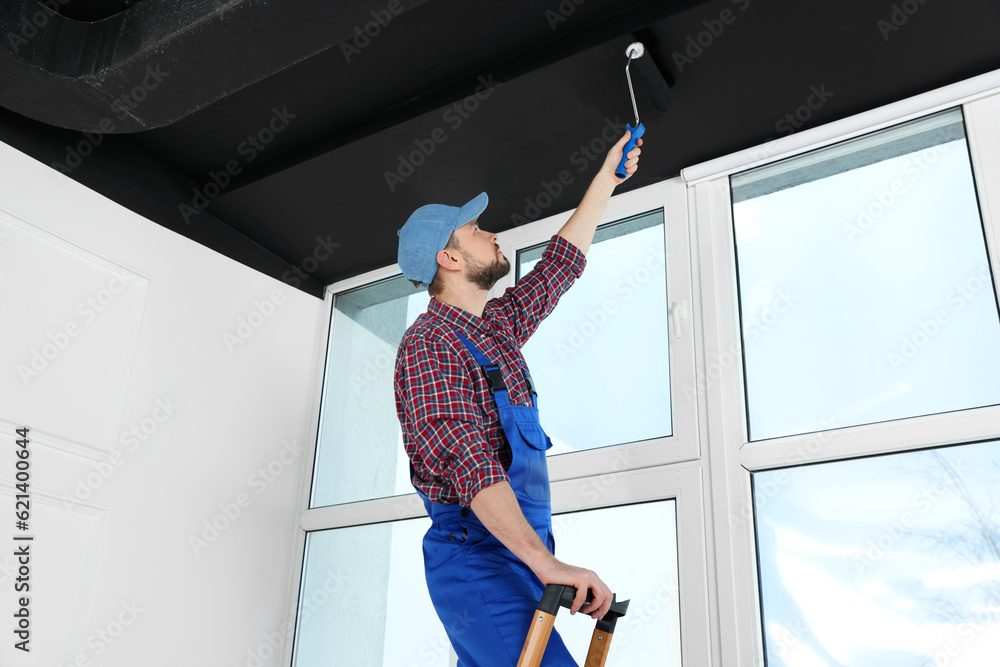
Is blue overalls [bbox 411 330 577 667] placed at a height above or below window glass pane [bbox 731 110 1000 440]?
below

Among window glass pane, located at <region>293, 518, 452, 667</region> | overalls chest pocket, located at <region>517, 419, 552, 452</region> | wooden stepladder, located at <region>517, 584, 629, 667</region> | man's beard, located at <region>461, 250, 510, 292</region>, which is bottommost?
wooden stepladder, located at <region>517, 584, 629, 667</region>

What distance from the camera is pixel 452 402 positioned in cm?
173

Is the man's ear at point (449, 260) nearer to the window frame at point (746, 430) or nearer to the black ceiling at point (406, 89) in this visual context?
the black ceiling at point (406, 89)

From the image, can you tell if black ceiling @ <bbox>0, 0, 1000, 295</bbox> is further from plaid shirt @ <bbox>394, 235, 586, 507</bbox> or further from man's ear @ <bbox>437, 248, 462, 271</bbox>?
plaid shirt @ <bbox>394, 235, 586, 507</bbox>

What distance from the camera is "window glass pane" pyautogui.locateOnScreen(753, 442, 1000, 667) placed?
191 centimetres

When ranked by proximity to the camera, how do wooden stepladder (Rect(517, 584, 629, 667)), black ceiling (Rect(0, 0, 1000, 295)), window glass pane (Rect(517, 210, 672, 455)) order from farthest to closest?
window glass pane (Rect(517, 210, 672, 455)) < black ceiling (Rect(0, 0, 1000, 295)) < wooden stepladder (Rect(517, 584, 629, 667))

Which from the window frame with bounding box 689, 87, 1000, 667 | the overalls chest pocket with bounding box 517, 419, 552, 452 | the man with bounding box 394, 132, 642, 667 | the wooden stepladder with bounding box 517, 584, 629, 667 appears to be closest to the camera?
the wooden stepladder with bounding box 517, 584, 629, 667

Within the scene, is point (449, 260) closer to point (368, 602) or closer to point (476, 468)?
point (476, 468)

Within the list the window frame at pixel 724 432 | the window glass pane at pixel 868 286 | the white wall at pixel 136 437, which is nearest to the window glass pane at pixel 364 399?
the white wall at pixel 136 437

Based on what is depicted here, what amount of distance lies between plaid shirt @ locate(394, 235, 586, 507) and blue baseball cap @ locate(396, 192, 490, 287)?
123 millimetres

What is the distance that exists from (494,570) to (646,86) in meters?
1.41

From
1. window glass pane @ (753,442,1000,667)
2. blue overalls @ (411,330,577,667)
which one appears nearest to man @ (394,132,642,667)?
blue overalls @ (411,330,577,667)

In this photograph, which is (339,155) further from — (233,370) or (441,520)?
(441,520)

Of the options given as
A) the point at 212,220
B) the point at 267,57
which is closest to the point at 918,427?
the point at 267,57
